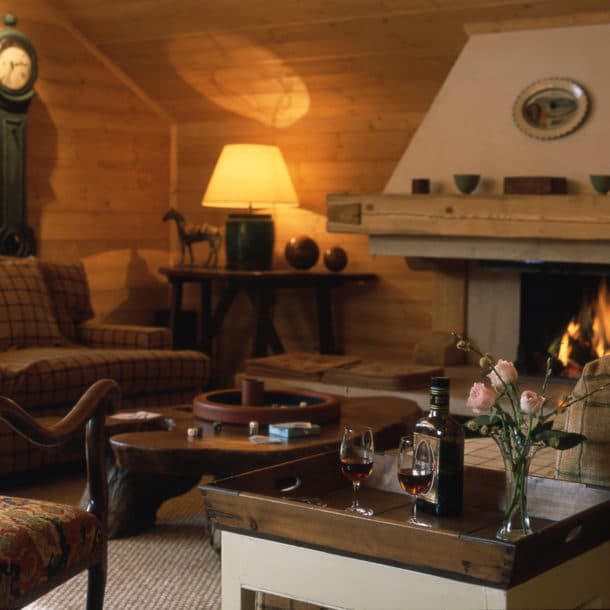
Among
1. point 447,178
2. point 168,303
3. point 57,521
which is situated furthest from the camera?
point 168,303

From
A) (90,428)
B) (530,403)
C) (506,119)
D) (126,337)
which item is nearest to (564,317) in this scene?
(506,119)

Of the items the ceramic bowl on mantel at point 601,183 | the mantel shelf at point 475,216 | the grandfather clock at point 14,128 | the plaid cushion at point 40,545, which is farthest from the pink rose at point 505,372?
the grandfather clock at point 14,128

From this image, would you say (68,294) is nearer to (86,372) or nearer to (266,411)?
(86,372)

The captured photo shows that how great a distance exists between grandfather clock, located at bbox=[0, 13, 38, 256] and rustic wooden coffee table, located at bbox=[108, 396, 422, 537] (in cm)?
196

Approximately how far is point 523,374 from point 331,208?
1.18 m

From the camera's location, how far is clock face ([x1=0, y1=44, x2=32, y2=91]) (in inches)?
201

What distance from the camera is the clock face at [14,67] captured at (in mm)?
5098

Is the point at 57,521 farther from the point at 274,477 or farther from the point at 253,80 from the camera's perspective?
the point at 253,80

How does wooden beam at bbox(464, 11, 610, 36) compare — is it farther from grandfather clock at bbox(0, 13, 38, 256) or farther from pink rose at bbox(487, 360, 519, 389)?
pink rose at bbox(487, 360, 519, 389)

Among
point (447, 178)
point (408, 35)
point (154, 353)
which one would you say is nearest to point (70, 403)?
point (154, 353)

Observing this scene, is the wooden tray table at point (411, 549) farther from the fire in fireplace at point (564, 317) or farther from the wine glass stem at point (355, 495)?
the fire in fireplace at point (564, 317)

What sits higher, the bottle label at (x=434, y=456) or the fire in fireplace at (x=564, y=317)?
the fire in fireplace at (x=564, y=317)

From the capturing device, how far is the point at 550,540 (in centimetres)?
175

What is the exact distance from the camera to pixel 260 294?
5.58 metres
